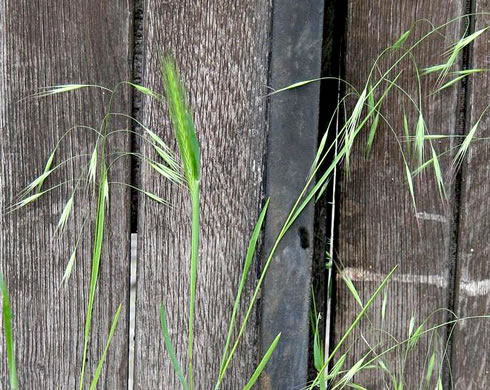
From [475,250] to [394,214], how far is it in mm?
139

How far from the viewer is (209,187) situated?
925 millimetres

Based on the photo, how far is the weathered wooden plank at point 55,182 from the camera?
2.95 feet

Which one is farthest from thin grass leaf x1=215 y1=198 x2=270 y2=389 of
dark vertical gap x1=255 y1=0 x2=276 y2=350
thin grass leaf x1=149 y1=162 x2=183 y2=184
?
thin grass leaf x1=149 y1=162 x2=183 y2=184

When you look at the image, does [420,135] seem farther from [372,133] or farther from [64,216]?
[64,216]

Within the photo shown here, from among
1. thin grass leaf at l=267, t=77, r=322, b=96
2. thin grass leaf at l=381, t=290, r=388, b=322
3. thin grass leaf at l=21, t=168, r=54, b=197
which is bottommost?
thin grass leaf at l=381, t=290, r=388, b=322

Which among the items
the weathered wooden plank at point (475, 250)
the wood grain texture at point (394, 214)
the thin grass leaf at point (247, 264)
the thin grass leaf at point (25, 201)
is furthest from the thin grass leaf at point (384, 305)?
the thin grass leaf at point (25, 201)

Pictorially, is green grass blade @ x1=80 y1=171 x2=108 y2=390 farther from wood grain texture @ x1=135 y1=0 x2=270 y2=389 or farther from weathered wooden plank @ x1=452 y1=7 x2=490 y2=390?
weathered wooden plank @ x1=452 y1=7 x2=490 y2=390

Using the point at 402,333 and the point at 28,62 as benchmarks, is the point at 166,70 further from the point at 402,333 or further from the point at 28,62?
the point at 402,333

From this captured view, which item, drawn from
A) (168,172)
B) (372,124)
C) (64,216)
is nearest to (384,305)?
(372,124)

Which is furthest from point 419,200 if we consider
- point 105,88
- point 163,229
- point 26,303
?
point 26,303

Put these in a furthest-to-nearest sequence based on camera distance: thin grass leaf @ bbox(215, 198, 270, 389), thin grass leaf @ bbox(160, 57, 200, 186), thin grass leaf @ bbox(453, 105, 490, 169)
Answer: thin grass leaf @ bbox(453, 105, 490, 169), thin grass leaf @ bbox(215, 198, 270, 389), thin grass leaf @ bbox(160, 57, 200, 186)

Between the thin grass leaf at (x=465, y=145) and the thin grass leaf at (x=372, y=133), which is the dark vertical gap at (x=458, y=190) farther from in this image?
the thin grass leaf at (x=372, y=133)

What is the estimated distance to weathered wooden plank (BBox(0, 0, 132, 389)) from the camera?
898 millimetres

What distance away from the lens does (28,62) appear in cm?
90
